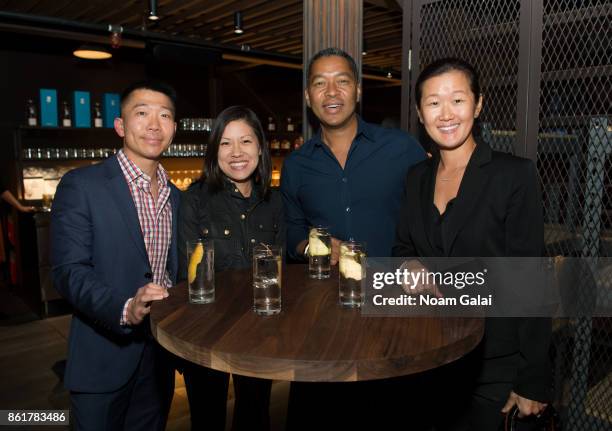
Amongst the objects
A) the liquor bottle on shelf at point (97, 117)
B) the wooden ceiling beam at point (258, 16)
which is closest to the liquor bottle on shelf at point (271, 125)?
the wooden ceiling beam at point (258, 16)

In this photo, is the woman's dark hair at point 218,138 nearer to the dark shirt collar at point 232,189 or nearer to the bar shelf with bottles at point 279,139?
the dark shirt collar at point 232,189

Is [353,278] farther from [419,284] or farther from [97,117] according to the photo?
[97,117]

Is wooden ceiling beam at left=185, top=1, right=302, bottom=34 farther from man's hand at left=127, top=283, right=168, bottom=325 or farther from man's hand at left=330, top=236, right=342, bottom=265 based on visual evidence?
man's hand at left=127, top=283, right=168, bottom=325

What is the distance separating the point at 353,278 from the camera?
150 centimetres

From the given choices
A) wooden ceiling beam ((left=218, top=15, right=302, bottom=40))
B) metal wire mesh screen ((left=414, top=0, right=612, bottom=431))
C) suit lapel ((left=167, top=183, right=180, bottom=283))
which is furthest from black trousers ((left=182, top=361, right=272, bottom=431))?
wooden ceiling beam ((left=218, top=15, right=302, bottom=40))

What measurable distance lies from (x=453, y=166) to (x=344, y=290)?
2.08 feet

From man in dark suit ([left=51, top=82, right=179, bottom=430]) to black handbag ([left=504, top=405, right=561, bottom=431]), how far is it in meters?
1.16

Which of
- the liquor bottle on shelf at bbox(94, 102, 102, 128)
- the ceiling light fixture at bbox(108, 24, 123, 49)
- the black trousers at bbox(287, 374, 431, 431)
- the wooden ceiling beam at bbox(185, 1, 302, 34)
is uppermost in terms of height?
the wooden ceiling beam at bbox(185, 1, 302, 34)

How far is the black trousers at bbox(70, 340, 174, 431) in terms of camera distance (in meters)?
1.84

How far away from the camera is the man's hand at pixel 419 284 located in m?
1.54

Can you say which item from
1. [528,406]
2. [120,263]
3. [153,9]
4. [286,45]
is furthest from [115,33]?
[528,406]

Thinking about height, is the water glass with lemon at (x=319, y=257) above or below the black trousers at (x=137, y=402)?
above

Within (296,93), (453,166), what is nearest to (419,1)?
(453,166)

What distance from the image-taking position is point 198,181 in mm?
2203
